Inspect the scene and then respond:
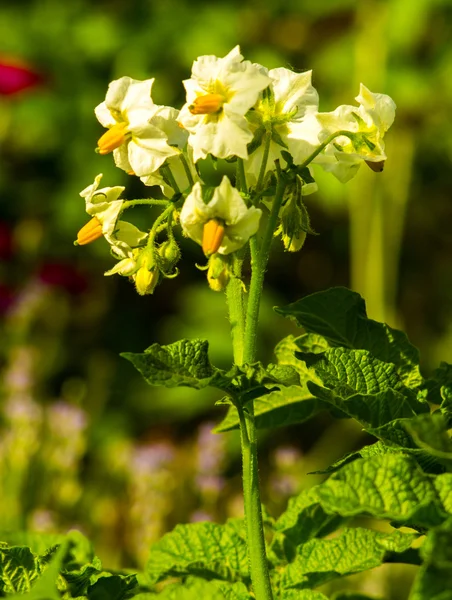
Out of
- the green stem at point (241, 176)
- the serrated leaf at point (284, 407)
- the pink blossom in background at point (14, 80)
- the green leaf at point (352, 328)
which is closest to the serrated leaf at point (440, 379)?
the green leaf at point (352, 328)

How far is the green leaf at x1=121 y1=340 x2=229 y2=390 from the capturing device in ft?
2.18

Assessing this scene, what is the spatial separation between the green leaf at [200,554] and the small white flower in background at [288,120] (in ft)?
1.10

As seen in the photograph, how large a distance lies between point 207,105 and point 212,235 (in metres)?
0.11

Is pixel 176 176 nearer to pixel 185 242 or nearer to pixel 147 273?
pixel 147 273

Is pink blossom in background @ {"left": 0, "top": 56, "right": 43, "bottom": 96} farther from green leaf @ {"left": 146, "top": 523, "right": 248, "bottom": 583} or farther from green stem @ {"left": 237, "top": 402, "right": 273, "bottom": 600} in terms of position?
green stem @ {"left": 237, "top": 402, "right": 273, "bottom": 600}

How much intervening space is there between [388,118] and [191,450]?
1793mm

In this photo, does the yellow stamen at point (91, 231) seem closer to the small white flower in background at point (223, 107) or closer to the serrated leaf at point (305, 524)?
the small white flower in background at point (223, 107)

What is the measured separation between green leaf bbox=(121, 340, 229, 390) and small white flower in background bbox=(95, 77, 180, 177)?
0.18 metres

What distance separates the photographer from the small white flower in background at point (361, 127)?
0.81 m

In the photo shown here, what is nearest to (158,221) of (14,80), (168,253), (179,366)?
(168,253)

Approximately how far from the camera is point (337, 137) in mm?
845

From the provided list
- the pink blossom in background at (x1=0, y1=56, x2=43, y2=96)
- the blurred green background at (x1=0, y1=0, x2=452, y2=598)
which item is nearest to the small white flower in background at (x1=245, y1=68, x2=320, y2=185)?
the blurred green background at (x1=0, y1=0, x2=452, y2=598)

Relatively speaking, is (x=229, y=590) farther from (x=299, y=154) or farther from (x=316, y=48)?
(x=316, y=48)

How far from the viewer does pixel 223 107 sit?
750mm
